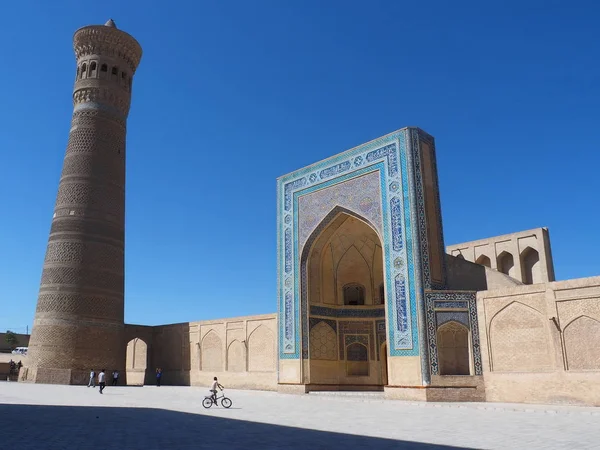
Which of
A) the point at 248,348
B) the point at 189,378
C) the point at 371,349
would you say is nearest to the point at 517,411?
the point at 371,349

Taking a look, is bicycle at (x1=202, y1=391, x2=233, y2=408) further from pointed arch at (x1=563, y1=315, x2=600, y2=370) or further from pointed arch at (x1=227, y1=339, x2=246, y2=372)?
pointed arch at (x1=227, y1=339, x2=246, y2=372)

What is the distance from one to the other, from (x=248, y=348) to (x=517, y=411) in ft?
32.3

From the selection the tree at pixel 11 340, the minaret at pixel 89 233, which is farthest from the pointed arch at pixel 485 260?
the tree at pixel 11 340

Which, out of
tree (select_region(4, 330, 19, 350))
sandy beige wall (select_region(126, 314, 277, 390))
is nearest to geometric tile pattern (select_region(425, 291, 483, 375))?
sandy beige wall (select_region(126, 314, 277, 390))

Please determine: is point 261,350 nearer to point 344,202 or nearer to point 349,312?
point 349,312

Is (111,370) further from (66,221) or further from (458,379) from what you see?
(458,379)

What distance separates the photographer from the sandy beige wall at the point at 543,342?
30.3ft

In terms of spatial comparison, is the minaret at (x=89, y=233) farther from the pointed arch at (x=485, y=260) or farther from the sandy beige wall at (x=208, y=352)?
the pointed arch at (x=485, y=260)

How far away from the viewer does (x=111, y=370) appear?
60.2 ft

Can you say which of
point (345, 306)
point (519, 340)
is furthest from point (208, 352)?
point (519, 340)

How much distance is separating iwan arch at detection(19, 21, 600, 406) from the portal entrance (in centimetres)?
4

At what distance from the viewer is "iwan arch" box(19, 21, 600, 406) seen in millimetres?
10188

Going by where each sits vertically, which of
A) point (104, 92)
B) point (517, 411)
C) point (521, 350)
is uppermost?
point (104, 92)

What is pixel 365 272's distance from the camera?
15820 mm
